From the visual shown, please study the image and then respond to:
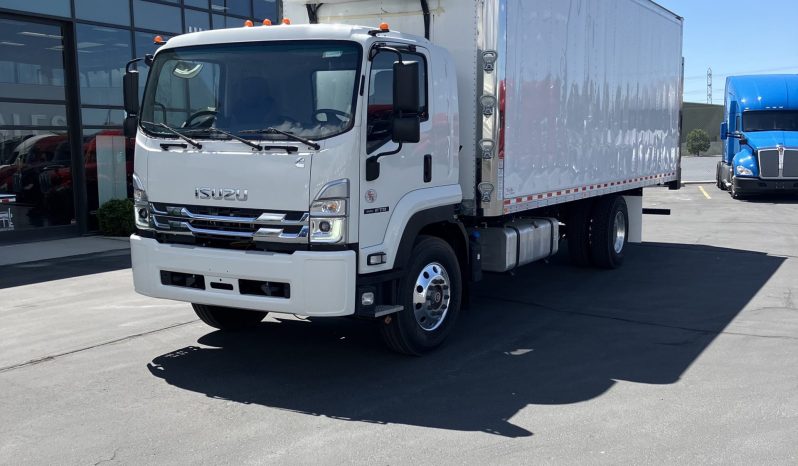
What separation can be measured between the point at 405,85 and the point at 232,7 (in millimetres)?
14145

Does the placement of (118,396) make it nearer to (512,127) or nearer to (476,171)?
(476,171)

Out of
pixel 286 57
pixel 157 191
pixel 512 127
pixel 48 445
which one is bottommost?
pixel 48 445

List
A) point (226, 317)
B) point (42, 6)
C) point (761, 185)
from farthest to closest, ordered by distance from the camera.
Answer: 1. point (761, 185)
2. point (42, 6)
3. point (226, 317)

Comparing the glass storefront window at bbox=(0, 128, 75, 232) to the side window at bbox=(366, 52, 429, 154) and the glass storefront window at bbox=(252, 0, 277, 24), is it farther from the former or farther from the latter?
the side window at bbox=(366, 52, 429, 154)

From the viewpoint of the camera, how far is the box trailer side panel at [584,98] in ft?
24.8

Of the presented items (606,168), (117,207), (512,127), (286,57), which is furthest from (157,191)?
(117,207)

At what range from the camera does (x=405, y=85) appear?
561 centimetres

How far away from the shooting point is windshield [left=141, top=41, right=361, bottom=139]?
18.8ft

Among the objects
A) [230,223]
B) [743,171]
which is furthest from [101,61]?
[743,171]

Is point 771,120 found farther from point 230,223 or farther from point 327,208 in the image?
point 230,223

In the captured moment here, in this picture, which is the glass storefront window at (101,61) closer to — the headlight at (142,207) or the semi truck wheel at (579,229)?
the semi truck wheel at (579,229)

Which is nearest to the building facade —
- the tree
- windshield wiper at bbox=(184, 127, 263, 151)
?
windshield wiper at bbox=(184, 127, 263, 151)

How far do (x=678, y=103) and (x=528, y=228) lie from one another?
6.08 meters

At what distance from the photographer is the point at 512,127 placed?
7.45m
